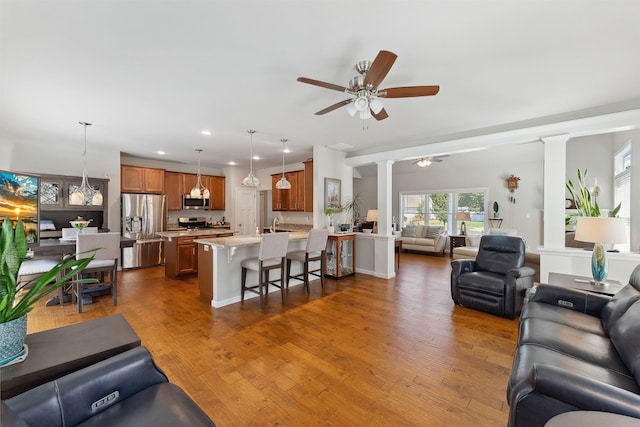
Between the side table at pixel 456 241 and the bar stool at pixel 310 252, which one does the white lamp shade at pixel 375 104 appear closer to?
the bar stool at pixel 310 252

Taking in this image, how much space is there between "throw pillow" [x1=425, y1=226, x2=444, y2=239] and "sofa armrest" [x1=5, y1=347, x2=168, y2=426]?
819 cm

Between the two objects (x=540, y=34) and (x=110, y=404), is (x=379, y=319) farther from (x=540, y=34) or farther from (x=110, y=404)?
(x=540, y=34)

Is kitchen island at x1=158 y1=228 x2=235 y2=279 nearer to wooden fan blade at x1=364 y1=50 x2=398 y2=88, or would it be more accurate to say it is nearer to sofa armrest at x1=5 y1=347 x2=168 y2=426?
sofa armrest at x1=5 y1=347 x2=168 y2=426

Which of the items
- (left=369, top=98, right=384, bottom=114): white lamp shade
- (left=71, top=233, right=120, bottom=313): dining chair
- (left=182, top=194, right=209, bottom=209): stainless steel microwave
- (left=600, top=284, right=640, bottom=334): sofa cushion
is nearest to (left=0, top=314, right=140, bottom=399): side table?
(left=369, top=98, right=384, bottom=114): white lamp shade

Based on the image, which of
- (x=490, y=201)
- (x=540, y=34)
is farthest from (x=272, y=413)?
(x=490, y=201)

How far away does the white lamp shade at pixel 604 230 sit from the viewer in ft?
8.42

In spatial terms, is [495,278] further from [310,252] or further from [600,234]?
[310,252]

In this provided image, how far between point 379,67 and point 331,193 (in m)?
3.63

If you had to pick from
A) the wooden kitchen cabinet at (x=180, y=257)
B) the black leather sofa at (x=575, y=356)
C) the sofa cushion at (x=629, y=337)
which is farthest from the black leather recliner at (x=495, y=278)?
the wooden kitchen cabinet at (x=180, y=257)

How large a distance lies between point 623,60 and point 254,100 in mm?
3317

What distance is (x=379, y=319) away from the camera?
10.9 ft

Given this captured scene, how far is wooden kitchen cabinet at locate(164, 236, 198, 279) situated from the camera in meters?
5.10

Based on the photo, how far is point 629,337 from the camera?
5.21 ft

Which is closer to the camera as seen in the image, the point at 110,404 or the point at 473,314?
the point at 110,404
